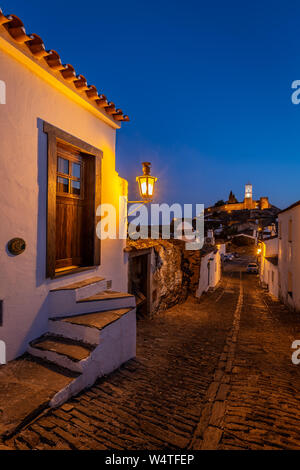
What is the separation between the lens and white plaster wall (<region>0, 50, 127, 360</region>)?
3451 millimetres

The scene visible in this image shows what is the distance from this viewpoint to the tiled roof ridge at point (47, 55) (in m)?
3.29

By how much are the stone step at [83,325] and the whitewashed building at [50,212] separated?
16 millimetres

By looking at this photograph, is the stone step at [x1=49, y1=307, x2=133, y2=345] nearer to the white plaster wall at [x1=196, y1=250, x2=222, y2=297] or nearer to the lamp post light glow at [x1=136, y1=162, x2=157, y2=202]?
the lamp post light glow at [x1=136, y1=162, x2=157, y2=202]

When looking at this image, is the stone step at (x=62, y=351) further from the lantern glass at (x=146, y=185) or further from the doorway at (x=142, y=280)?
the doorway at (x=142, y=280)

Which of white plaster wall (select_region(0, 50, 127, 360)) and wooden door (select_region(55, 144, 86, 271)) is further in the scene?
wooden door (select_region(55, 144, 86, 271))

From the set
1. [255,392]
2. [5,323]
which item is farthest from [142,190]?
[255,392]

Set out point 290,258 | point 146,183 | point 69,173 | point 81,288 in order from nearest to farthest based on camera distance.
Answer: point 81,288, point 69,173, point 146,183, point 290,258

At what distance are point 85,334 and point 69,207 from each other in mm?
2618

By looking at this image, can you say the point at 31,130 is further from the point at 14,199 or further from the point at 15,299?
the point at 15,299

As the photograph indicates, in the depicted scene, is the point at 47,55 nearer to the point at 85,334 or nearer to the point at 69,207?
the point at 69,207

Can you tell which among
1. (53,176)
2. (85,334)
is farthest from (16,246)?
(85,334)

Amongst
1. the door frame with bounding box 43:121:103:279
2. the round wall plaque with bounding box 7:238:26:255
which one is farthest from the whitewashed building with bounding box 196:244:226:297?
the round wall plaque with bounding box 7:238:26:255

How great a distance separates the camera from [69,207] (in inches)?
202

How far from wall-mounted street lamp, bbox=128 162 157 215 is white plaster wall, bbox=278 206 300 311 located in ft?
28.6
